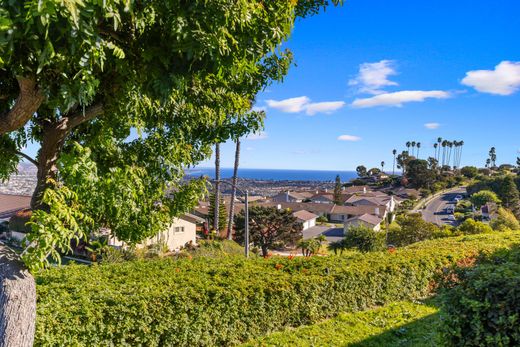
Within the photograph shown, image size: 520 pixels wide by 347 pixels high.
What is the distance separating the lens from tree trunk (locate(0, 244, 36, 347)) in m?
3.91

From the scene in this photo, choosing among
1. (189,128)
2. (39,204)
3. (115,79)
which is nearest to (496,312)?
(189,128)

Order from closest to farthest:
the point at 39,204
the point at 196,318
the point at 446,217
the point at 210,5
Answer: the point at 210,5, the point at 39,204, the point at 196,318, the point at 446,217

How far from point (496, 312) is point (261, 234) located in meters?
36.4

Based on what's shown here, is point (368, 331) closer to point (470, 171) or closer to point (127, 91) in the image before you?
point (127, 91)

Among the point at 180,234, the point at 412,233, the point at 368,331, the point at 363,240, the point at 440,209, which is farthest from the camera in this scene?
the point at 440,209

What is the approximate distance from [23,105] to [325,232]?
55857 millimetres

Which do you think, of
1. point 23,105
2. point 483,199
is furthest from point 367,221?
point 23,105

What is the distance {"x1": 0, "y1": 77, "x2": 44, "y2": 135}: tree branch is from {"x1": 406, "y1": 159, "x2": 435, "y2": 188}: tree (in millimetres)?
107751

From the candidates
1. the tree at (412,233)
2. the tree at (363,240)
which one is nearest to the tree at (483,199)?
the tree at (412,233)

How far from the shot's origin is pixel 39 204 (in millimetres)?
4672

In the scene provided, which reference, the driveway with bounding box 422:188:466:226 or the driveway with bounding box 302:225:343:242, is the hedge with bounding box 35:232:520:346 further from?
the driveway with bounding box 422:188:466:226

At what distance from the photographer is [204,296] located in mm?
7441

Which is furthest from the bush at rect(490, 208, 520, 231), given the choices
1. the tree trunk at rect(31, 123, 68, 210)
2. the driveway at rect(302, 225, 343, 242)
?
A: the tree trunk at rect(31, 123, 68, 210)

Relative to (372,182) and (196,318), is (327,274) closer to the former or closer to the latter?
(196,318)
